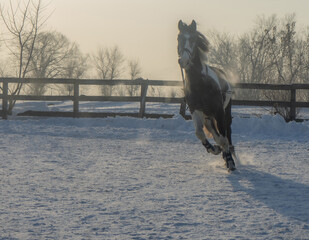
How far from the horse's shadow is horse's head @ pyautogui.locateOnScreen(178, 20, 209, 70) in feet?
5.17

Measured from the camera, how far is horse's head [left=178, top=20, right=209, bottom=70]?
6.08m

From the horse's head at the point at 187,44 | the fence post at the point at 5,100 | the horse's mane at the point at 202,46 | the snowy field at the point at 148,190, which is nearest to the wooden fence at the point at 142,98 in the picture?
the fence post at the point at 5,100

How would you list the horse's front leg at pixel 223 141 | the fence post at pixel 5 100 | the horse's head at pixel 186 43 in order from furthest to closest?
the fence post at pixel 5 100
the horse's front leg at pixel 223 141
the horse's head at pixel 186 43

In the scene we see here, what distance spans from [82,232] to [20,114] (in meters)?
13.9

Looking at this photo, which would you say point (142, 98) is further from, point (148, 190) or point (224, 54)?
point (224, 54)

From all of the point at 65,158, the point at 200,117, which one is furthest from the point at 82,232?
the point at 65,158

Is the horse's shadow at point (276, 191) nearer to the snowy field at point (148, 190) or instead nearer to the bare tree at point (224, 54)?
the snowy field at point (148, 190)

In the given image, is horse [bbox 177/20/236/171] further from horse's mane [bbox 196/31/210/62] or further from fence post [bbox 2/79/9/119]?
fence post [bbox 2/79/9/119]

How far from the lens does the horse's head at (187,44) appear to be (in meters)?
6.08

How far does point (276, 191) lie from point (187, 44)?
2247 millimetres

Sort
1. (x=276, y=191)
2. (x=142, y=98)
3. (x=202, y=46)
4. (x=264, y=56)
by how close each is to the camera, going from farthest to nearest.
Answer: (x=264, y=56) < (x=142, y=98) < (x=202, y=46) < (x=276, y=191)

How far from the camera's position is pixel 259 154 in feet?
27.8

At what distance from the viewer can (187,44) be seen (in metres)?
6.16

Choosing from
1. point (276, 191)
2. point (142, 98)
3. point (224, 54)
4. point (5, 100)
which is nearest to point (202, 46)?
point (276, 191)
